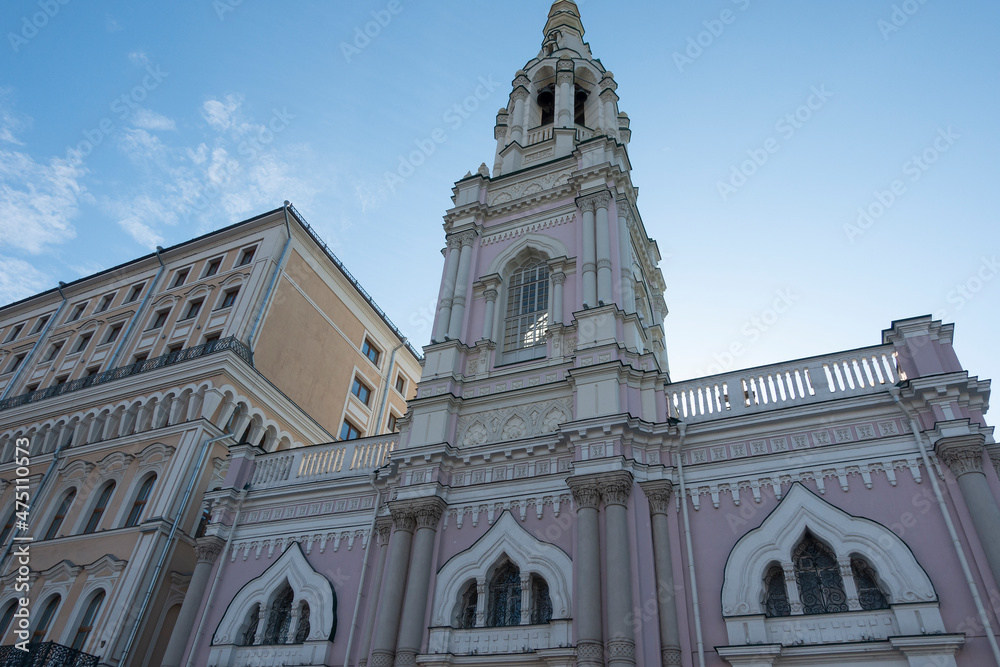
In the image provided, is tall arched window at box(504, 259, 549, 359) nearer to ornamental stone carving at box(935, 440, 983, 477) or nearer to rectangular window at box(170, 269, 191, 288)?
ornamental stone carving at box(935, 440, 983, 477)

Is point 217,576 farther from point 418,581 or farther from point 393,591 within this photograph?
point 418,581

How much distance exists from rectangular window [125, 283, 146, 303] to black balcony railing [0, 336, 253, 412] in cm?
462

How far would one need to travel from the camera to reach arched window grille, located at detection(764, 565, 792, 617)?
12633 mm

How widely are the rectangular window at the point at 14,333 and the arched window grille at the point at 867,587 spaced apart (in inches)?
1510

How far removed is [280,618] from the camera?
1695 cm

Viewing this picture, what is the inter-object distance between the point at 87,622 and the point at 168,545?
2.97 metres

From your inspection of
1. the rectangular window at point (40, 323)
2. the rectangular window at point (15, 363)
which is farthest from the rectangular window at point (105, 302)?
the rectangular window at point (15, 363)

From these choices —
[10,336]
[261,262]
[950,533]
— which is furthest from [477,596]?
[10,336]

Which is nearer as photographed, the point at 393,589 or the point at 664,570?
the point at 664,570

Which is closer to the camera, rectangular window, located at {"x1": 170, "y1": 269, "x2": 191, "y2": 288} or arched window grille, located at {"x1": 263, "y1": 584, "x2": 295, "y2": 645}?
arched window grille, located at {"x1": 263, "y1": 584, "x2": 295, "y2": 645}

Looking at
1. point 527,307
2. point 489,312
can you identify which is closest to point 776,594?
point 527,307

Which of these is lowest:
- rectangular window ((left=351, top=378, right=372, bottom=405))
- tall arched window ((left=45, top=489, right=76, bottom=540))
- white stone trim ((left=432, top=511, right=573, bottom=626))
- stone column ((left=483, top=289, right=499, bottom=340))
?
white stone trim ((left=432, top=511, right=573, bottom=626))

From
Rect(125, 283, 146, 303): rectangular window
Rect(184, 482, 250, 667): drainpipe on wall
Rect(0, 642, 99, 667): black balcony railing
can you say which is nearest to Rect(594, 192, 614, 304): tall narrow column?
Rect(184, 482, 250, 667): drainpipe on wall

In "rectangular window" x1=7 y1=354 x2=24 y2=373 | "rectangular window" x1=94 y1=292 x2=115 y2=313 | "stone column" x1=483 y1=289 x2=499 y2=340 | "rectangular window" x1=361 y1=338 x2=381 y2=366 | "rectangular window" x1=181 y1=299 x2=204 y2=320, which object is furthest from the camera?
"rectangular window" x1=361 y1=338 x2=381 y2=366
